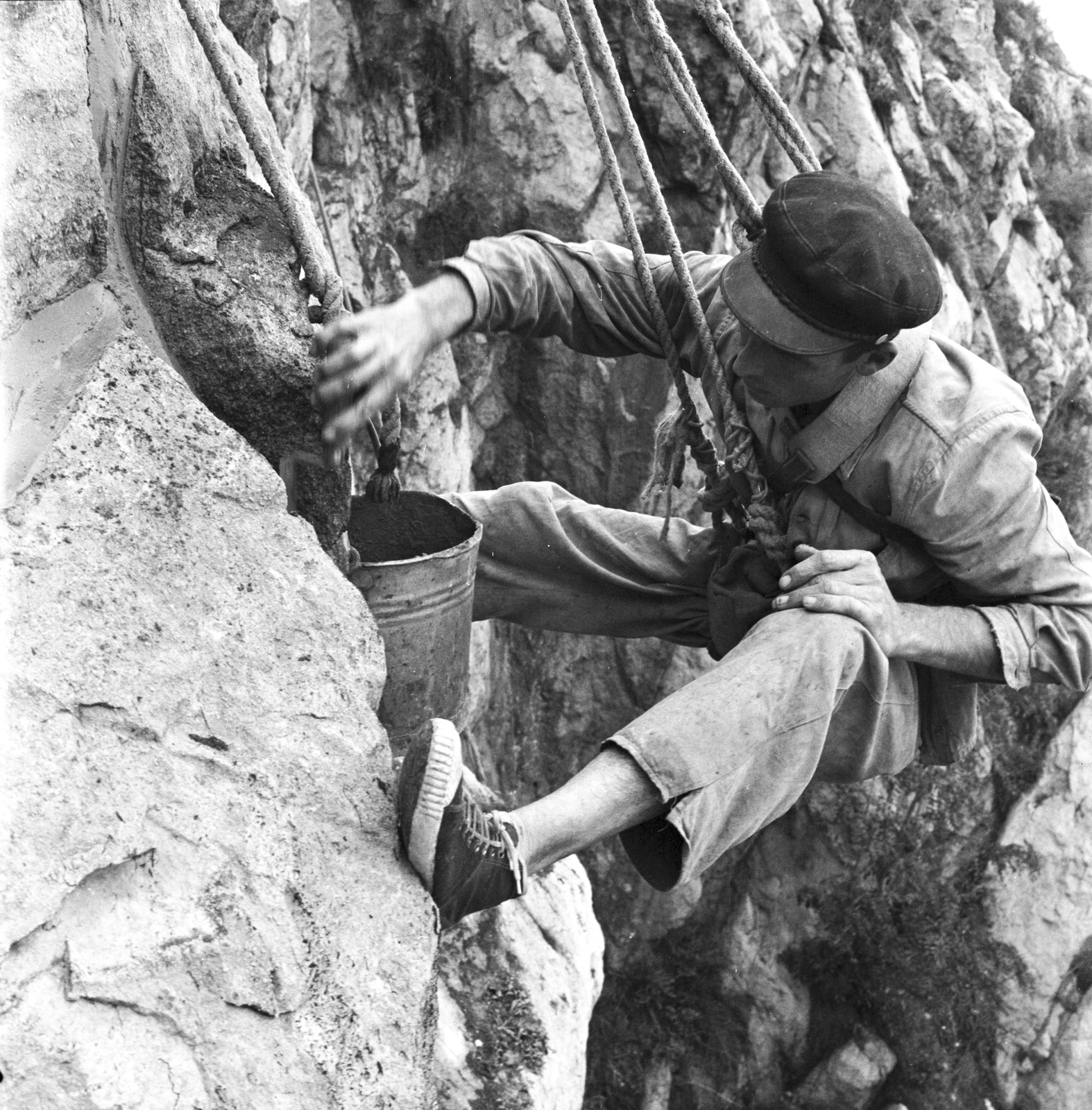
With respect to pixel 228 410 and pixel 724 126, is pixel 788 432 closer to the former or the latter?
pixel 228 410

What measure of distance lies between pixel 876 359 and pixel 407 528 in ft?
3.88

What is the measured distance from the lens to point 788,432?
2.80m

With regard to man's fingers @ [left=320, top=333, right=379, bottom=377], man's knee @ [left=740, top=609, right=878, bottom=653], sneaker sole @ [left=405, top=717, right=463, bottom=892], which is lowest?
man's knee @ [left=740, top=609, right=878, bottom=653]

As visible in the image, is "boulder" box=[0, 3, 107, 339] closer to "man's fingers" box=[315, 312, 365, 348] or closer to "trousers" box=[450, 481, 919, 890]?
"man's fingers" box=[315, 312, 365, 348]

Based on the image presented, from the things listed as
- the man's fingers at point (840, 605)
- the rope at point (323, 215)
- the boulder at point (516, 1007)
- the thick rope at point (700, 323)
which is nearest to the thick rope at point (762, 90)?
the thick rope at point (700, 323)

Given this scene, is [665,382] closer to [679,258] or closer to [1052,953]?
[679,258]

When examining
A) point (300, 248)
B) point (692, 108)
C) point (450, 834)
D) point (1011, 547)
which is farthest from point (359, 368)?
point (1011, 547)

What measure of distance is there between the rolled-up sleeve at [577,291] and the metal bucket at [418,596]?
0.50 m

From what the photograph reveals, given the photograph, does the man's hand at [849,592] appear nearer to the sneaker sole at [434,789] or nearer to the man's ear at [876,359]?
the man's ear at [876,359]

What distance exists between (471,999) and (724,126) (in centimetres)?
507

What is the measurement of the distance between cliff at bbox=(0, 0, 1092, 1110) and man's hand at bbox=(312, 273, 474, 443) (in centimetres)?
18

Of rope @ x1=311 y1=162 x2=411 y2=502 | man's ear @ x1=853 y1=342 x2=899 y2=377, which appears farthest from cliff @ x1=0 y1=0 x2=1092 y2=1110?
man's ear @ x1=853 y1=342 x2=899 y2=377

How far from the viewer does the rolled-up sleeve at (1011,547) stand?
2.54m

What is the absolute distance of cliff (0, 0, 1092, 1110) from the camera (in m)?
1.78
